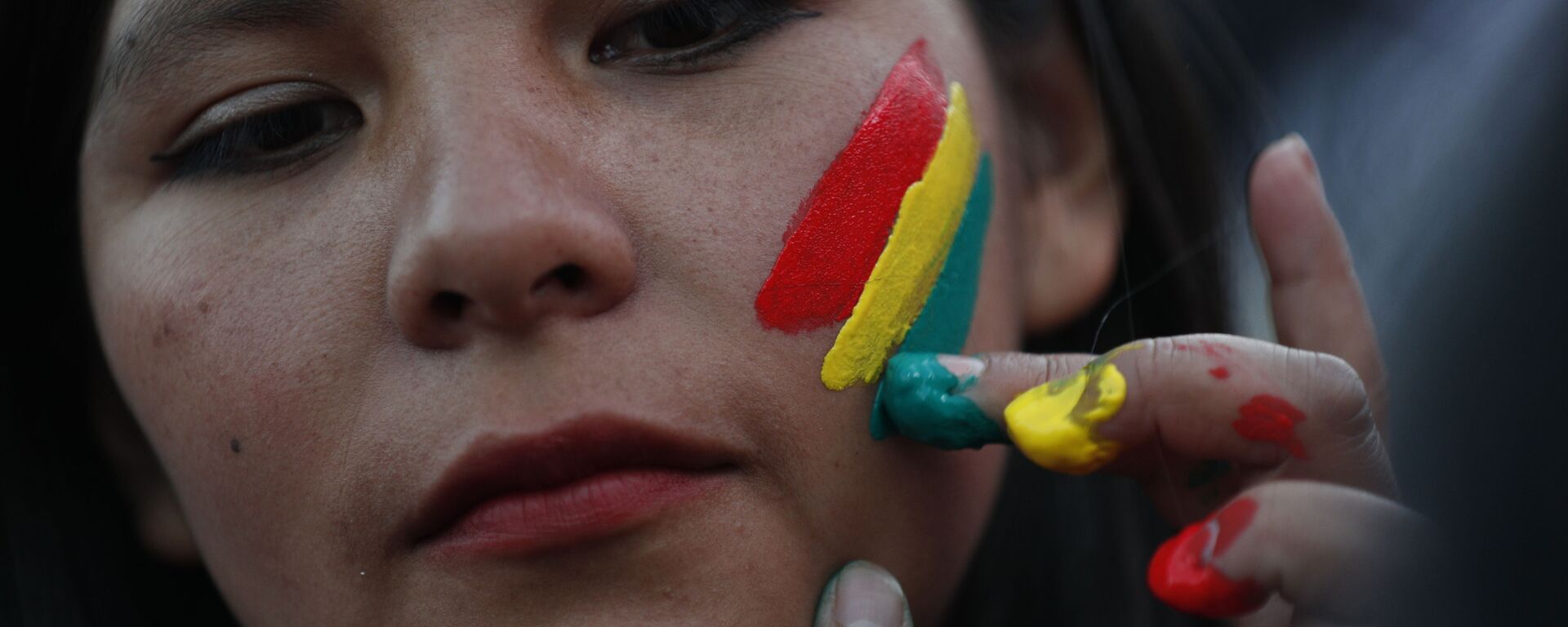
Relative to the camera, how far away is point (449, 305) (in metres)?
1.31

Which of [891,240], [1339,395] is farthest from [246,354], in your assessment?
[1339,395]

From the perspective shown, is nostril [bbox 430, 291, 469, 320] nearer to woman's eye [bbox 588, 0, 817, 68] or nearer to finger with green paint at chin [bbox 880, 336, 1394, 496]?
woman's eye [bbox 588, 0, 817, 68]

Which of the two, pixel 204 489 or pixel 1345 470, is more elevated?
pixel 1345 470

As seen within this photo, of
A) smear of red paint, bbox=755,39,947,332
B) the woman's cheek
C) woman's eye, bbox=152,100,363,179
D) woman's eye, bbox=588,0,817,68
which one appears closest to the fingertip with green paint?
smear of red paint, bbox=755,39,947,332

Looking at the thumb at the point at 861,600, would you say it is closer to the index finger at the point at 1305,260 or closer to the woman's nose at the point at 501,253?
the woman's nose at the point at 501,253

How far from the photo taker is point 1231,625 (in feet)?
5.51

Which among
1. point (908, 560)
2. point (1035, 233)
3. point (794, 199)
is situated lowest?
point (908, 560)

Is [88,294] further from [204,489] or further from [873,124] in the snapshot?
[873,124]

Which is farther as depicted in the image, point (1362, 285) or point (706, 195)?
point (1362, 285)

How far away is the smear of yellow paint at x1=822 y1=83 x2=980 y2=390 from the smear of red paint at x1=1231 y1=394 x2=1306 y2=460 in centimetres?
40

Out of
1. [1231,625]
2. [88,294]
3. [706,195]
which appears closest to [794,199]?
[706,195]

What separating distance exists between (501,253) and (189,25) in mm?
590

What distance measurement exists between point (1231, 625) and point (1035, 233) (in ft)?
2.05

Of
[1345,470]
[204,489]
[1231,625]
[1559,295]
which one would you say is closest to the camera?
[1559,295]
